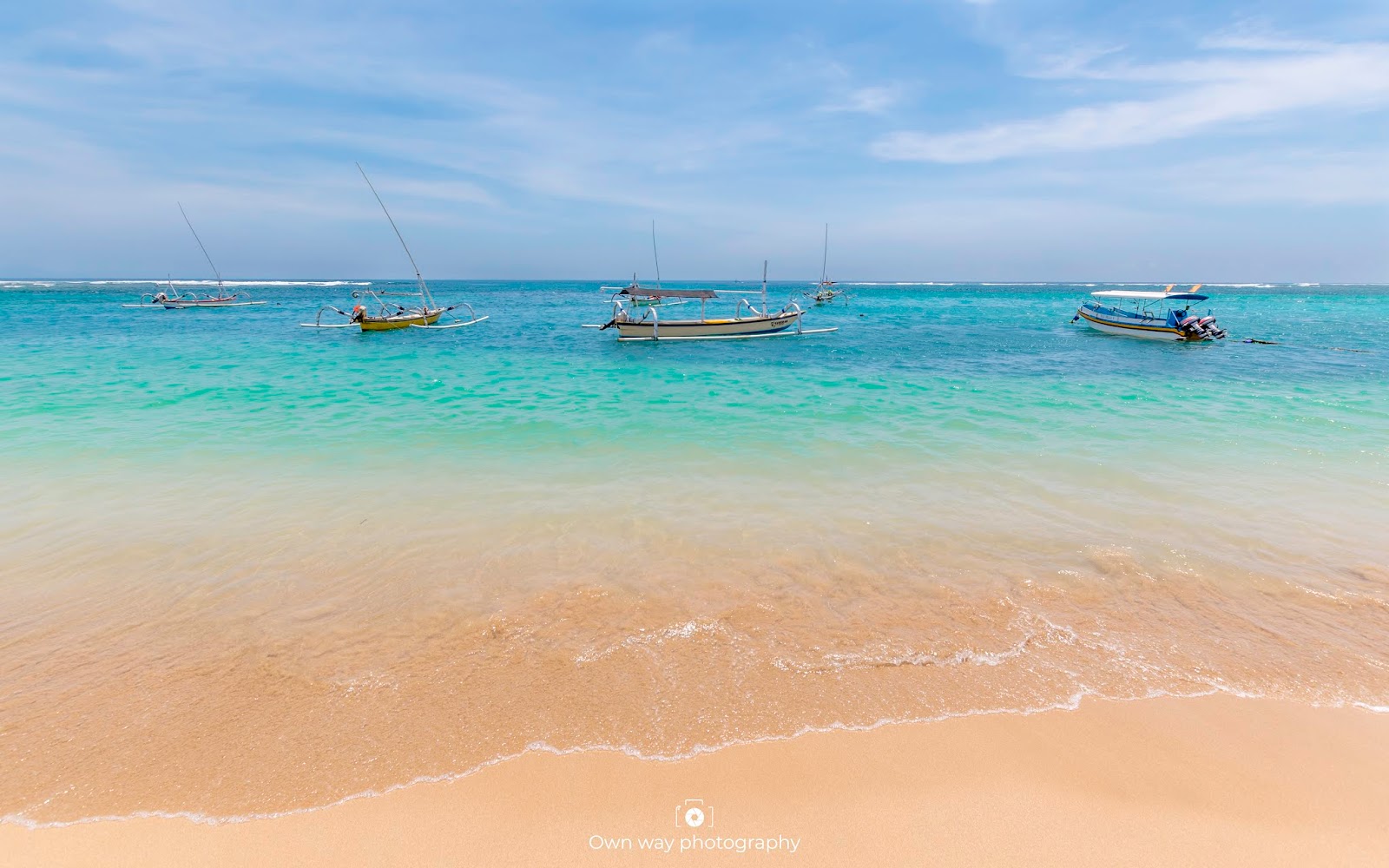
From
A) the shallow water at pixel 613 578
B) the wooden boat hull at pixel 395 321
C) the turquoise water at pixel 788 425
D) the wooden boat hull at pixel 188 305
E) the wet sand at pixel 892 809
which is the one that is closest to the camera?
the wet sand at pixel 892 809

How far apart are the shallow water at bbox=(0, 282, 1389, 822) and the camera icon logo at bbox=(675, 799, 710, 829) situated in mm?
421

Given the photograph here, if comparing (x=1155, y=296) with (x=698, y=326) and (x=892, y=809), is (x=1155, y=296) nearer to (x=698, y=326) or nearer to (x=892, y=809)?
(x=698, y=326)

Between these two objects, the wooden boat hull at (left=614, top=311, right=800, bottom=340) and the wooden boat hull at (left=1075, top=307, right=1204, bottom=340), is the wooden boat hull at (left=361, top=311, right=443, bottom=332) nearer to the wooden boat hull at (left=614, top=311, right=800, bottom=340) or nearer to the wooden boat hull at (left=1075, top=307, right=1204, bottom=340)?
the wooden boat hull at (left=614, top=311, right=800, bottom=340)

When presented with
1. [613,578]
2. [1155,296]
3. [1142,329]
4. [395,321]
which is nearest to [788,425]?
[613,578]

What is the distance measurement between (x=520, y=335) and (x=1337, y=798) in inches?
1475

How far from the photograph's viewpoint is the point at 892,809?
329cm

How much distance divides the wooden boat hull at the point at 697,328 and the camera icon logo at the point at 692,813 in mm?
29546

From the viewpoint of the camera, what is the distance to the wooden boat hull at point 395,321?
3503 centimetres

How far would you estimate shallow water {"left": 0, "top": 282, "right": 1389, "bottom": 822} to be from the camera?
394 centimetres

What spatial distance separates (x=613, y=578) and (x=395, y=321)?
36380 millimetres

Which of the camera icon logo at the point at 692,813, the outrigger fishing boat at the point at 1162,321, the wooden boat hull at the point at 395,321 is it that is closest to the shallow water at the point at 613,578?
the camera icon logo at the point at 692,813

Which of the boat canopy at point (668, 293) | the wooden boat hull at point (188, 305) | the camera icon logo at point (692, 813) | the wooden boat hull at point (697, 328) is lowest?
the camera icon logo at point (692, 813)

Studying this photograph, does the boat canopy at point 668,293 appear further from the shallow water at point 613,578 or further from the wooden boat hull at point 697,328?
the shallow water at point 613,578

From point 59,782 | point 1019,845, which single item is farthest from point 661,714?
point 59,782
